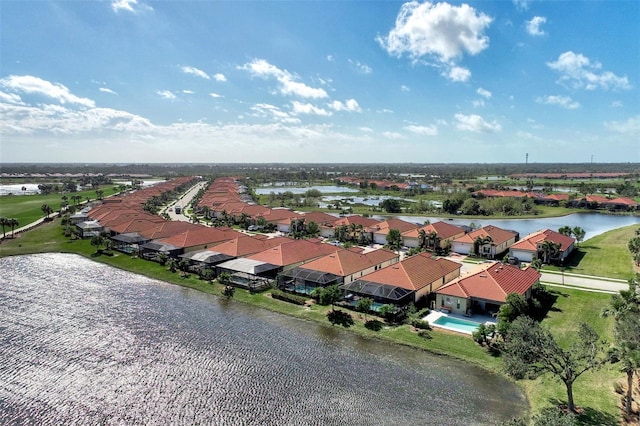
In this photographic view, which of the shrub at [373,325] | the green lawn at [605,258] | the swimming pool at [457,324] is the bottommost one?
the shrub at [373,325]

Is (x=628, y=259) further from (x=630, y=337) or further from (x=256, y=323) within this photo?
(x=256, y=323)

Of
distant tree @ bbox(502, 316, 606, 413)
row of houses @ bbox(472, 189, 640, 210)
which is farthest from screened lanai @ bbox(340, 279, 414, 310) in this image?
row of houses @ bbox(472, 189, 640, 210)

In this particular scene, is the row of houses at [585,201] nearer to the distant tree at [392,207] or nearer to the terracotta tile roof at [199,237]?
the distant tree at [392,207]

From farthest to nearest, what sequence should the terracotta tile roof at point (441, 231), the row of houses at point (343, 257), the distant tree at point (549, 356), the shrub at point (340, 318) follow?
the terracotta tile roof at point (441, 231)
the row of houses at point (343, 257)
the shrub at point (340, 318)
the distant tree at point (549, 356)

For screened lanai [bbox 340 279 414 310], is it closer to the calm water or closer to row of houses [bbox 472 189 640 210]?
the calm water

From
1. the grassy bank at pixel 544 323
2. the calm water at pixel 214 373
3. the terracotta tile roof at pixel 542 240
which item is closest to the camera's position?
the grassy bank at pixel 544 323

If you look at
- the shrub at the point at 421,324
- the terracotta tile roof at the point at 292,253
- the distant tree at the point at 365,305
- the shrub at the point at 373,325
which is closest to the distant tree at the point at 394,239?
the terracotta tile roof at the point at 292,253
